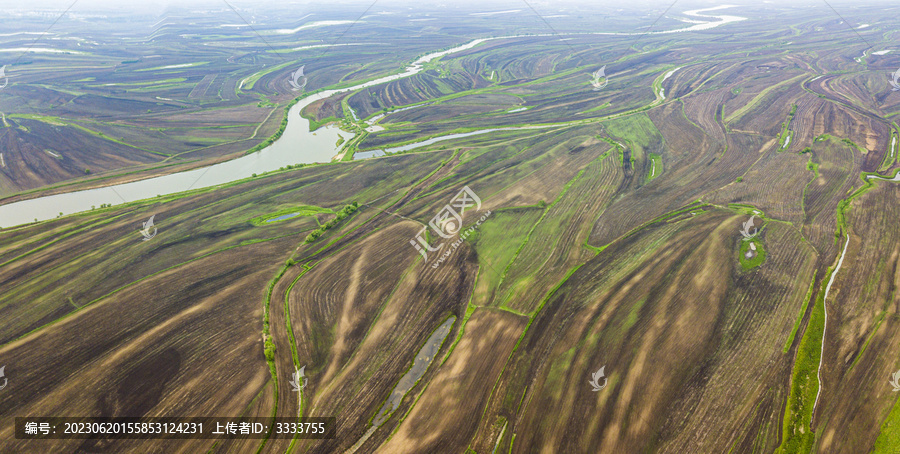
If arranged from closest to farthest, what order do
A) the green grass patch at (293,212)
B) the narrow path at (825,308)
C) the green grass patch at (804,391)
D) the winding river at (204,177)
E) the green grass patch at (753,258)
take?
the green grass patch at (804,391) < the narrow path at (825,308) < the green grass patch at (753,258) < the green grass patch at (293,212) < the winding river at (204,177)

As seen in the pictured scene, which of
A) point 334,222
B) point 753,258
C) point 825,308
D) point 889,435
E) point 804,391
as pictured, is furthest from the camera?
point 334,222

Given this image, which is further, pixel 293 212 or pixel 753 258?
pixel 293 212

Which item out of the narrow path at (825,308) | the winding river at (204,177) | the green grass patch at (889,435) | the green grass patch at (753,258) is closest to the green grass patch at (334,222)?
the winding river at (204,177)

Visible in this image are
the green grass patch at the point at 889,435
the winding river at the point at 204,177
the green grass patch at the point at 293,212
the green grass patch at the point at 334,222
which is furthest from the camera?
the winding river at the point at 204,177

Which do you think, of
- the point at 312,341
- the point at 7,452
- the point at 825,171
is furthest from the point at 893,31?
the point at 7,452

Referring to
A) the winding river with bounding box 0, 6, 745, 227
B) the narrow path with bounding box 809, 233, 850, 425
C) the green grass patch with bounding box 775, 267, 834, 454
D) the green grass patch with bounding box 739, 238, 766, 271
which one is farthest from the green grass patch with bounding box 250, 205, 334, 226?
the narrow path with bounding box 809, 233, 850, 425

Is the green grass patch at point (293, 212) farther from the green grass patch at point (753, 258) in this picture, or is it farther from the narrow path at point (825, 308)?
the narrow path at point (825, 308)

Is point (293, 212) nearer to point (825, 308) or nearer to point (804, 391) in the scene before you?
point (804, 391)

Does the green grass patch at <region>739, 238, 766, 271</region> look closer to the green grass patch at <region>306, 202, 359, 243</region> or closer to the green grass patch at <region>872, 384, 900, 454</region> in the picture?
the green grass patch at <region>872, 384, 900, 454</region>

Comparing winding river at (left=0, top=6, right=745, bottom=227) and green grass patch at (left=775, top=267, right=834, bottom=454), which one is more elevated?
winding river at (left=0, top=6, right=745, bottom=227)

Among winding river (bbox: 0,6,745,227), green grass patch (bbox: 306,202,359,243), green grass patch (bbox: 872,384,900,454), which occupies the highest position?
winding river (bbox: 0,6,745,227)

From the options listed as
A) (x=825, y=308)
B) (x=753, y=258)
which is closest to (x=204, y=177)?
(x=753, y=258)
